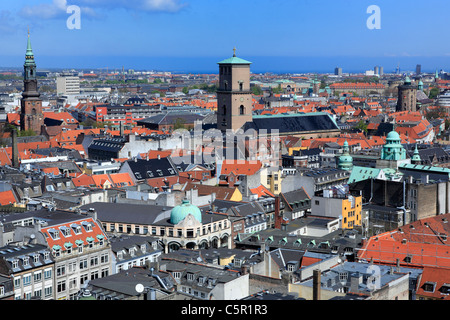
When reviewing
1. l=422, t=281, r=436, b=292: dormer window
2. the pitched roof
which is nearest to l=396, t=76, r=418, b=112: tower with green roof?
the pitched roof

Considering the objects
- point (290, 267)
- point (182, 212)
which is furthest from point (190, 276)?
point (182, 212)

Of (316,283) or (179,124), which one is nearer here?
(316,283)

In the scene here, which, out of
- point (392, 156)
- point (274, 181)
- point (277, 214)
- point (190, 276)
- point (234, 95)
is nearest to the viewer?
point (190, 276)

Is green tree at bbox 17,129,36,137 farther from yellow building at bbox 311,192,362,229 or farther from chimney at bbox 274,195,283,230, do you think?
yellow building at bbox 311,192,362,229

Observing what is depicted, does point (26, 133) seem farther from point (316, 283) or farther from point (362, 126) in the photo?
point (316, 283)

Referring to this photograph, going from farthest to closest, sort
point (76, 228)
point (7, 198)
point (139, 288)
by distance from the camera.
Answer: point (7, 198), point (76, 228), point (139, 288)

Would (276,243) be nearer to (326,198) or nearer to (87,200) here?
(326,198)

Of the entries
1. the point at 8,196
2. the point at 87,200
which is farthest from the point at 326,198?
the point at 8,196
